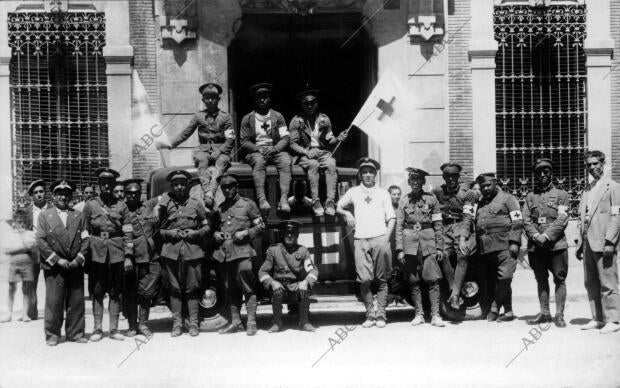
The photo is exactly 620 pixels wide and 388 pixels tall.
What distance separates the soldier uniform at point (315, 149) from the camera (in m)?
9.37

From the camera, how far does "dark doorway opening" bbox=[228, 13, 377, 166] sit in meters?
15.3

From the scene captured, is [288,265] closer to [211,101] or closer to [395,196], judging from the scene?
[211,101]

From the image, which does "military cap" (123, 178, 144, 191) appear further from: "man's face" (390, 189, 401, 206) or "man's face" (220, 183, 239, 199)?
"man's face" (390, 189, 401, 206)

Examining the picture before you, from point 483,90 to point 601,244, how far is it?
6.45m

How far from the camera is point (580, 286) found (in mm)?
12859

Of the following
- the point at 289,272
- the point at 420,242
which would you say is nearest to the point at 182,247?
the point at 289,272

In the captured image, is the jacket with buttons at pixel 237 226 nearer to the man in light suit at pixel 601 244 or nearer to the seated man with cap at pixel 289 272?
the seated man with cap at pixel 289 272

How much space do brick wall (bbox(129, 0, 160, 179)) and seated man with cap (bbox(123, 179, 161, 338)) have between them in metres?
5.45

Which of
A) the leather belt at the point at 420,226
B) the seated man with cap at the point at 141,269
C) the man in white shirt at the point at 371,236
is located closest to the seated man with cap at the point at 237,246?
the seated man with cap at the point at 141,269

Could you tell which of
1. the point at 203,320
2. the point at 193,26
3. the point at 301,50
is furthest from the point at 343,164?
the point at 203,320

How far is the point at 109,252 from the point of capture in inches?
345

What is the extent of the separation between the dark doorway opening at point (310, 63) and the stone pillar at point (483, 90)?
1.93m

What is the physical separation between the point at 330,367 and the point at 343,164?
9838mm

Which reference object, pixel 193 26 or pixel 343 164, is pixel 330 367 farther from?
pixel 343 164
